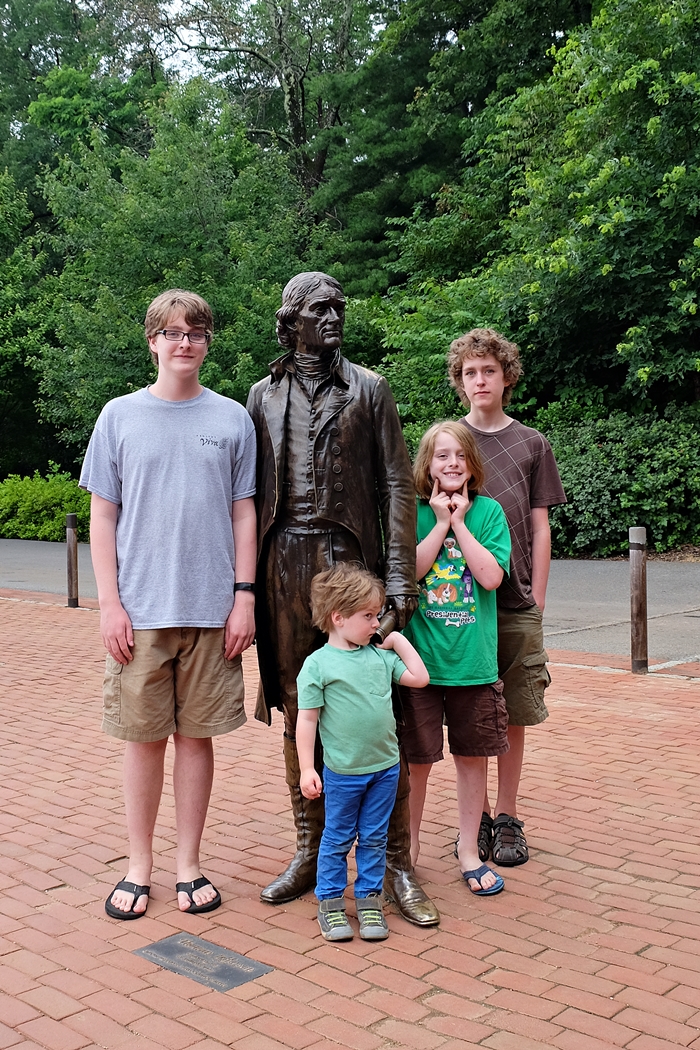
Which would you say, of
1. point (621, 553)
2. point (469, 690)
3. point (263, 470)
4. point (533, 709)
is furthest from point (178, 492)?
point (621, 553)

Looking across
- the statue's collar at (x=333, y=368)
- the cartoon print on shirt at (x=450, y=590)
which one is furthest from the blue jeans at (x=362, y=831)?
the statue's collar at (x=333, y=368)

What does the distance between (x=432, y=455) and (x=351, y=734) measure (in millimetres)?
1034

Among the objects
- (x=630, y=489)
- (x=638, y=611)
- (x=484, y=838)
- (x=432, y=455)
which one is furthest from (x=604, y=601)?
(x=432, y=455)

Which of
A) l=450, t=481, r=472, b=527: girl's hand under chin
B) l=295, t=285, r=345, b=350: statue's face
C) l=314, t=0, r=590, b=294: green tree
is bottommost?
l=450, t=481, r=472, b=527: girl's hand under chin

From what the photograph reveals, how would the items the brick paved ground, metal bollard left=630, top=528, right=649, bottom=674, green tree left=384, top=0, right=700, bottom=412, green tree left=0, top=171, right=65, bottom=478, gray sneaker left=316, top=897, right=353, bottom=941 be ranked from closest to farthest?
the brick paved ground → gray sneaker left=316, top=897, right=353, bottom=941 → metal bollard left=630, top=528, right=649, bottom=674 → green tree left=384, top=0, right=700, bottom=412 → green tree left=0, top=171, right=65, bottom=478

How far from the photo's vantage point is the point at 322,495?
145 inches

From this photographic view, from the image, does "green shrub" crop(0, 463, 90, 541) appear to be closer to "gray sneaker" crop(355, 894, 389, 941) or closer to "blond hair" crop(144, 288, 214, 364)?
"blond hair" crop(144, 288, 214, 364)

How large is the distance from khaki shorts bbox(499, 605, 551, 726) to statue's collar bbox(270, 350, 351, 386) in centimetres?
110

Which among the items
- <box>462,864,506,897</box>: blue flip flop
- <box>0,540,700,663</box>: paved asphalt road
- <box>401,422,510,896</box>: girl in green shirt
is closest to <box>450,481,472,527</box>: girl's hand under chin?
<box>401,422,510,896</box>: girl in green shirt

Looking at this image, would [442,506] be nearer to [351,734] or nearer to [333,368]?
[333,368]

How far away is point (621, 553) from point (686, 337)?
350 cm

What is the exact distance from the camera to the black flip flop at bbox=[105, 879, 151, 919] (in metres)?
3.67

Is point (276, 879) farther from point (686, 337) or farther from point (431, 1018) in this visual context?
point (686, 337)

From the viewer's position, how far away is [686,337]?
1597cm
